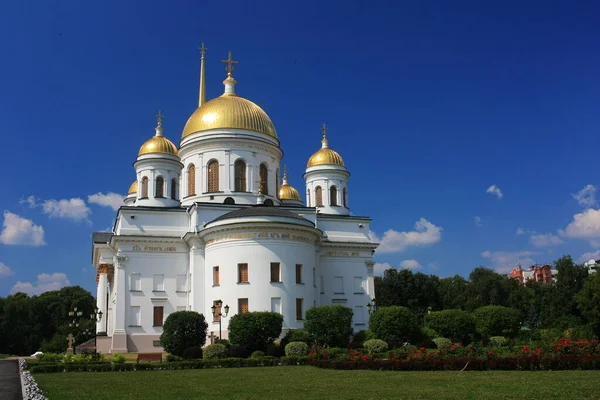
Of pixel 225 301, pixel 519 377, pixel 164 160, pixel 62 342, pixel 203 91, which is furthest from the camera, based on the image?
pixel 62 342

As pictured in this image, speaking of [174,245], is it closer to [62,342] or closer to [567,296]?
[62,342]

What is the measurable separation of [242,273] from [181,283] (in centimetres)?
560

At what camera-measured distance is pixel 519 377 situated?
55.6 ft

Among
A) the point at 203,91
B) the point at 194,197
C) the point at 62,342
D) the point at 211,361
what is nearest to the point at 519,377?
the point at 211,361

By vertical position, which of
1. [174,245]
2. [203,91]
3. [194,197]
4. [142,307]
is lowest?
[142,307]

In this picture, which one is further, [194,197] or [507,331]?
[194,197]

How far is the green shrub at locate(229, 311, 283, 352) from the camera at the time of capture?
1216 inches

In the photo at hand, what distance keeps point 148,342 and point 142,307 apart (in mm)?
2144

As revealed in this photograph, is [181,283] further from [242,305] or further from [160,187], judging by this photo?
[160,187]

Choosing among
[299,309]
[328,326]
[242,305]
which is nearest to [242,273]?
[242,305]

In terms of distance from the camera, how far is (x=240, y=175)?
143 ft

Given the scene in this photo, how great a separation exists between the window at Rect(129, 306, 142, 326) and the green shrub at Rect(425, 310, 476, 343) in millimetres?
17477

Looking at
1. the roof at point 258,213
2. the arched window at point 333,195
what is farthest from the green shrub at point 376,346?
the arched window at point 333,195

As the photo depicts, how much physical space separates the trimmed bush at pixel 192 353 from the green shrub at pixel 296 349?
430 cm
